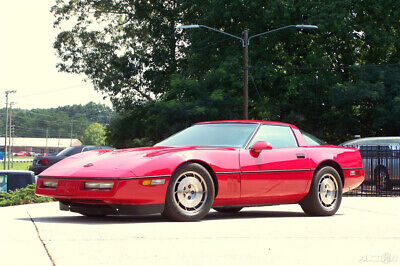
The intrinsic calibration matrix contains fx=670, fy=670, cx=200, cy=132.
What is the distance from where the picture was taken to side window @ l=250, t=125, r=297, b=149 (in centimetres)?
965

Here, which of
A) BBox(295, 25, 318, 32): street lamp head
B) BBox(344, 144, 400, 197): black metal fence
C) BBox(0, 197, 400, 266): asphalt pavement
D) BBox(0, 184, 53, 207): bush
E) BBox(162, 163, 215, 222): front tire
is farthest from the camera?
BBox(295, 25, 318, 32): street lamp head

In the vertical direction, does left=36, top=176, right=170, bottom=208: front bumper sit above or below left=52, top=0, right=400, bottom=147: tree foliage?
below

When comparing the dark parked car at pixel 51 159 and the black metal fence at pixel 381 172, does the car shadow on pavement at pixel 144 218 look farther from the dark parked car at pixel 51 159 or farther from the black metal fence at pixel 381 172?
the dark parked car at pixel 51 159

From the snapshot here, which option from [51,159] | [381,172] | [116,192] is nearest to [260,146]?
[116,192]

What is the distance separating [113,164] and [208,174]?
1206mm

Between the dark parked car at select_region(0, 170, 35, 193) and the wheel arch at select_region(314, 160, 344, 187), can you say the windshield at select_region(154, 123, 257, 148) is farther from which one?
the dark parked car at select_region(0, 170, 35, 193)

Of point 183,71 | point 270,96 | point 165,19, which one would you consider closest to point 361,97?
point 270,96

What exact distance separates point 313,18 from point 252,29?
151 inches

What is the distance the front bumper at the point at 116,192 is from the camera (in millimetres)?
7895

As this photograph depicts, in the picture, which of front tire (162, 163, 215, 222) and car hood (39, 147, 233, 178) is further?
front tire (162, 163, 215, 222)

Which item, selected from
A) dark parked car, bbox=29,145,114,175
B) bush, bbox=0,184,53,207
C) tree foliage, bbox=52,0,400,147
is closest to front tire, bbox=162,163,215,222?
bush, bbox=0,184,53,207

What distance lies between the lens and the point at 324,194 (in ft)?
33.3

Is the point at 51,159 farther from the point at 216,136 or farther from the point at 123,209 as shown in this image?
the point at 123,209

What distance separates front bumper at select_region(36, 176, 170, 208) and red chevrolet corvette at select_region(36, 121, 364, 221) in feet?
0.04
